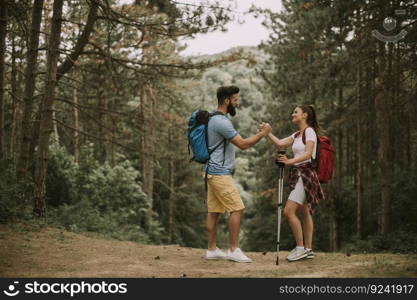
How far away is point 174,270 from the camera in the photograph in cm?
686

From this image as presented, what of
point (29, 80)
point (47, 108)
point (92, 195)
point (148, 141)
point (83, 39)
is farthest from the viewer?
point (92, 195)

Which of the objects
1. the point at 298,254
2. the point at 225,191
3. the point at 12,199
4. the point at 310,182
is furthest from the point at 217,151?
the point at 12,199

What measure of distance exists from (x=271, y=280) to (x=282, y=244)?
1743 cm

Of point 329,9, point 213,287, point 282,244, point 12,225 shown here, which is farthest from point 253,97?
point 213,287

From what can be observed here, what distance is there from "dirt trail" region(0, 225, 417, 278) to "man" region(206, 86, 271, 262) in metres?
0.49

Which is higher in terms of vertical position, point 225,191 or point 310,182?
point 310,182

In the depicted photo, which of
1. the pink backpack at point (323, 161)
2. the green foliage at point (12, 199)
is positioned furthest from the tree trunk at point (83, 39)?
the pink backpack at point (323, 161)

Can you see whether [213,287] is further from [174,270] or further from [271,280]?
[174,270]

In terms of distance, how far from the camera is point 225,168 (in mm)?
7449

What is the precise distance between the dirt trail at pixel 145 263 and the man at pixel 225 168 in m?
0.49

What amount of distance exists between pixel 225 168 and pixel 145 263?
5.75ft

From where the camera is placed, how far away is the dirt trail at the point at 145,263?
634 cm

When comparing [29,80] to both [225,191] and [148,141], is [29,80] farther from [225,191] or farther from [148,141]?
[225,191]

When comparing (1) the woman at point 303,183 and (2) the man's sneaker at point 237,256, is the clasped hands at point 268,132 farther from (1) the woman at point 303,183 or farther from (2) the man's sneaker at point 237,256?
(2) the man's sneaker at point 237,256
